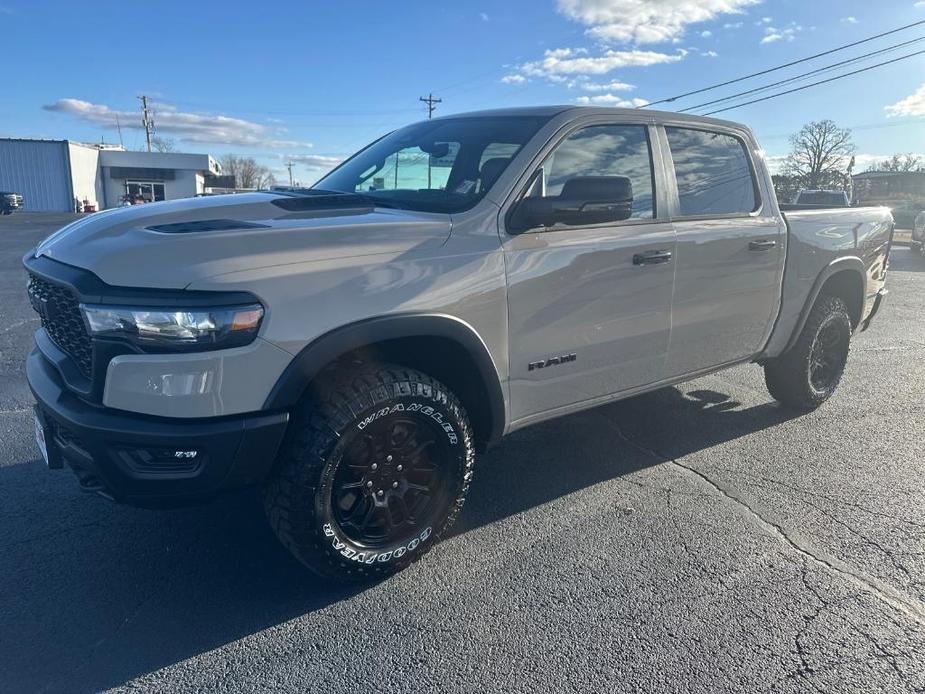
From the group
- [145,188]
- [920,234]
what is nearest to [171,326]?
[920,234]

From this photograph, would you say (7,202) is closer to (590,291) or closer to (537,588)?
(590,291)

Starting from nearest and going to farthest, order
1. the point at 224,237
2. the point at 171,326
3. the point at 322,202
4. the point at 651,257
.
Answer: the point at 171,326
the point at 224,237
the point at 322,202
the point at 651,257

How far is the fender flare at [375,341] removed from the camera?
2.47 meters

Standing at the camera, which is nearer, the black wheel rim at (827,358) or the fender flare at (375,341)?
the fender flare at (375,341)

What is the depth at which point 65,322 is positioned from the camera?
267cm

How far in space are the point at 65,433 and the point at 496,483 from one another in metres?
2.18

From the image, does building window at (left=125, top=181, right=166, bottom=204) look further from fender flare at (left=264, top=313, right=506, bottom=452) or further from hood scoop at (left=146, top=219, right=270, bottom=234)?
fender flare at (left=264, top=313, right=506, bottom=452)

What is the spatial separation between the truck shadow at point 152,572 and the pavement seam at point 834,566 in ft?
2.08

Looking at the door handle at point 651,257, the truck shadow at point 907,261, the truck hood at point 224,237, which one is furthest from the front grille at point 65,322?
the truck shadow at point 907,261

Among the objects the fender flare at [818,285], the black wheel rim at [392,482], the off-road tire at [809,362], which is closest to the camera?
the black wheel rim at [392,482]

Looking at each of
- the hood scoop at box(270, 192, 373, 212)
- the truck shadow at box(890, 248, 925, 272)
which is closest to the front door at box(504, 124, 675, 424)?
the hood scoop at box(270, 192, 373, 212)

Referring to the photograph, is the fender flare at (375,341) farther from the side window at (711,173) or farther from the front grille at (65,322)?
Answer: the side window at (711,173)

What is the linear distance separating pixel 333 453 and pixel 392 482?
1.32 ft

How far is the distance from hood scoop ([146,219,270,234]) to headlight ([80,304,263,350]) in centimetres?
39
